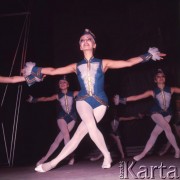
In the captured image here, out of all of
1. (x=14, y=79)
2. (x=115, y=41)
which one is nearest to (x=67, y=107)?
(x=14, y=79)

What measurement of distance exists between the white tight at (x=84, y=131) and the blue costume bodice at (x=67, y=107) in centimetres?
189

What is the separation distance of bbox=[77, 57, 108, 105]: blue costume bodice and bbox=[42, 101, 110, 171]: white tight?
113 mm

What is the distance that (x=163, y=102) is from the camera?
5.73 m

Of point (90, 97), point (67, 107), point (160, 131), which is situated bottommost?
point (160, 131)

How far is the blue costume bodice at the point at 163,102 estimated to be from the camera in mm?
5664

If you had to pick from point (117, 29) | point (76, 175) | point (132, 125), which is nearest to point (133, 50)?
point (117, 29)

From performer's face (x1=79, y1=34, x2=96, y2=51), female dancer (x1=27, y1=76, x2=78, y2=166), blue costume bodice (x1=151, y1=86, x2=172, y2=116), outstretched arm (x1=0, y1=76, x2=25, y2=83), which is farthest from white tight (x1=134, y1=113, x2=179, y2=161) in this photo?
outstretched arm (x1=0, y1=76, x2=25, y2=83)

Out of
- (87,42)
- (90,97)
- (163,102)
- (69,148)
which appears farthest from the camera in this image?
(163,102)

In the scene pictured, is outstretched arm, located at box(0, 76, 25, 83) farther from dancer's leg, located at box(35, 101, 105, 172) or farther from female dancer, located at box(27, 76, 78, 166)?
female dancer, located at box(27, 76, 78, 166)

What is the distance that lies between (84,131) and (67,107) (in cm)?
205

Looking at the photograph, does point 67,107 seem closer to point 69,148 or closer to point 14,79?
point 14,79

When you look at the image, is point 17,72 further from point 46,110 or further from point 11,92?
point 46,110

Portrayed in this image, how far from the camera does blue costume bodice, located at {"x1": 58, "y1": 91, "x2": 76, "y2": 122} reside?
5.86 m

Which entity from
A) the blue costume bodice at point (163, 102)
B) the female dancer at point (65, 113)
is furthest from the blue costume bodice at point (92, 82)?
the blue costume bodice at point (163, 102)
